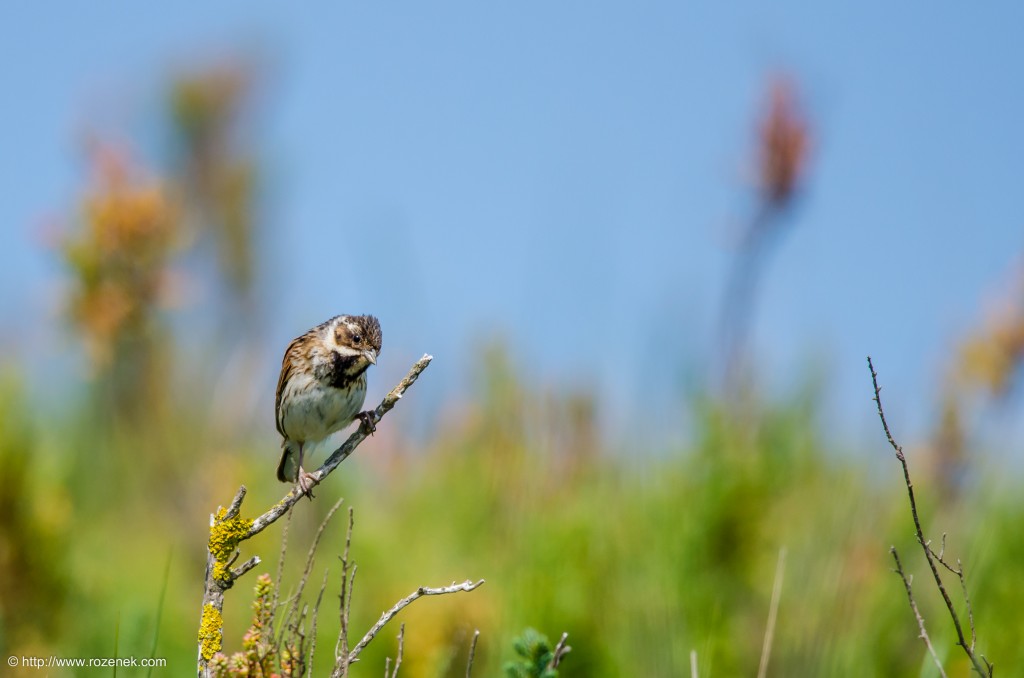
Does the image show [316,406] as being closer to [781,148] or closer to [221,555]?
[221,555]

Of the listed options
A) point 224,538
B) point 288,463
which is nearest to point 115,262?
point 288,463

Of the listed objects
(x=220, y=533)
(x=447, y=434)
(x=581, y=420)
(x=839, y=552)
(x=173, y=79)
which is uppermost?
(x=173, y=79)

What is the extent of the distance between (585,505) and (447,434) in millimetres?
2309

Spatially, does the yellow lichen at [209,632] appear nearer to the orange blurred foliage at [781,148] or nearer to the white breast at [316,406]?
the white breast at [316,406]

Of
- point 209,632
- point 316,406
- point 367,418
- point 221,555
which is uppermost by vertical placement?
point 316,406

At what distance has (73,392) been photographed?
25.3 ft

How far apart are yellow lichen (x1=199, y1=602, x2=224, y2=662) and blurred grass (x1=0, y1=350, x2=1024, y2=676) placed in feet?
4.71

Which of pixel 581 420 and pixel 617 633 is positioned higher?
pixel 581 420

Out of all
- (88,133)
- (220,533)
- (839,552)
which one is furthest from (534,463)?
(88,133)

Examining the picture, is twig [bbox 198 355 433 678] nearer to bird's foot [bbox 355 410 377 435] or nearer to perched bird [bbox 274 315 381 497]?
bird's foot [bbox 355 410 377 435]

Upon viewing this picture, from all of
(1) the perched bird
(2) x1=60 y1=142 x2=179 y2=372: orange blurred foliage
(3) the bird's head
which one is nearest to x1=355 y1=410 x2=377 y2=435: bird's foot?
(1) the perched bird

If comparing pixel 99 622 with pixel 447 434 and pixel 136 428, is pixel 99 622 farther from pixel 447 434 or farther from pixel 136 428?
pixel 136 428

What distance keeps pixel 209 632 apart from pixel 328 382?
162 cm

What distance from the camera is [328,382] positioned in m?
3.96
